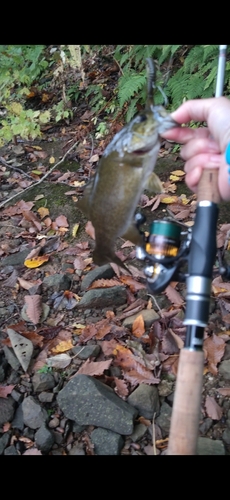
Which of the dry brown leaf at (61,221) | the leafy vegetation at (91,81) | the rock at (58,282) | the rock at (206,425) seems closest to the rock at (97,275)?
the rock at (58,282)

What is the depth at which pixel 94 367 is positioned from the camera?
303 cm

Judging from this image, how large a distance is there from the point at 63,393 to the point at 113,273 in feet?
4.18

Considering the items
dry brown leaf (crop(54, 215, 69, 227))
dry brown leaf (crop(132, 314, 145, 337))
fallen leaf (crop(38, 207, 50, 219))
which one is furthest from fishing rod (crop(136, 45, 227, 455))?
fallen leaf (crop(38, 207, 50, 219))

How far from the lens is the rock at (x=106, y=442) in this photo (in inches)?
103

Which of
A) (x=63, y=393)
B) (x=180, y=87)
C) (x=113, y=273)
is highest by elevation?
(x=180, y=87)

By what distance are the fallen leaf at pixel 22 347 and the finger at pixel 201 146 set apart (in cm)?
191

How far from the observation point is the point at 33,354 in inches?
128

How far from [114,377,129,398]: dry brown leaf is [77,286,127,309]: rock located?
75 cm

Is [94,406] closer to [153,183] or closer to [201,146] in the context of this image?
[153,183]

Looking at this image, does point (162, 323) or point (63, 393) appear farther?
point (162, 323)

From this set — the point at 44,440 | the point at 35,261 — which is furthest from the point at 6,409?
the point at 35,261

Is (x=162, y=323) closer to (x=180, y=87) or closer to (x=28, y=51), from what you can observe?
(x=180, y=87)

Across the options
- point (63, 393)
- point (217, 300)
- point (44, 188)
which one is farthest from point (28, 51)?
point (63, 393)

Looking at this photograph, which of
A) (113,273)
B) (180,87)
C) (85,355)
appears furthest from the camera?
(180,87)
